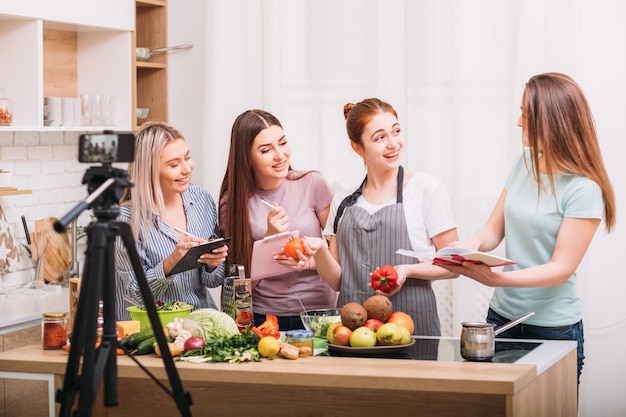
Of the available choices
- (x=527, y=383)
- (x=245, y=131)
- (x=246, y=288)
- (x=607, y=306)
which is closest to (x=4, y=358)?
(x=246, y=288)

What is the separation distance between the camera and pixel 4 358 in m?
2.76

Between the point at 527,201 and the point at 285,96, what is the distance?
192 cm

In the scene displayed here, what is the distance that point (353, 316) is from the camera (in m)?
2.66

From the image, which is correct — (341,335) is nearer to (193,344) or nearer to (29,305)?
(193,344)

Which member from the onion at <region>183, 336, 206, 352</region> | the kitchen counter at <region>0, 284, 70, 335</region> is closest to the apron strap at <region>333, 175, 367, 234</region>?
the onion at <region>183, 336, 206, 352</region>

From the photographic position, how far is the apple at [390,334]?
2.61 meters

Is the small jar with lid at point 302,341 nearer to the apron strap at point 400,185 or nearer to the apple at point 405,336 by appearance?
the apple at point 405,336

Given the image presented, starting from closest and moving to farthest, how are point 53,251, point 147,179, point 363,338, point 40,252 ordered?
point 363,338, point 147,179, point 40,252, point 53,251

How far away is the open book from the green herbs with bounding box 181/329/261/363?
22.0 inches

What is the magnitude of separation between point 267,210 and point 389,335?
3.20 feet

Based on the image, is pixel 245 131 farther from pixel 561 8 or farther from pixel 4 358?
pixel 561 8

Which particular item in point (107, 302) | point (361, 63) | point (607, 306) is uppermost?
point (361, 63)

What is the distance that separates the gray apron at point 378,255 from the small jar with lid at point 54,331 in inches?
38.3

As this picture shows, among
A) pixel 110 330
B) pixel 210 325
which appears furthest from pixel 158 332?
pixel 210 325
